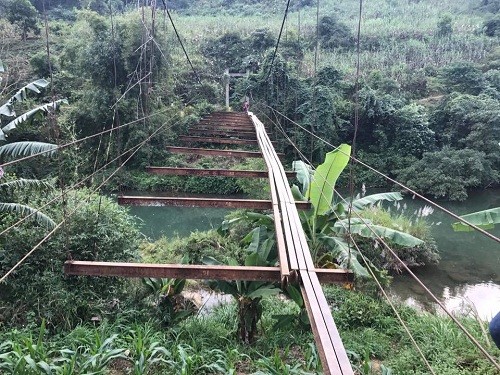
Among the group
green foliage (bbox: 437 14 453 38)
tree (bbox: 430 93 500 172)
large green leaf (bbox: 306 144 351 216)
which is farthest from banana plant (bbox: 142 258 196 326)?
green foliage (bbox: 437 14 453 38)

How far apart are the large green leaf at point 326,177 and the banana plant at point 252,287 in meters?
0.57

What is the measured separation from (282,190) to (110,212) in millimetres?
2231

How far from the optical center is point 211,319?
413cm

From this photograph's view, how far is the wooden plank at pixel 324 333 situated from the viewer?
1.14 m

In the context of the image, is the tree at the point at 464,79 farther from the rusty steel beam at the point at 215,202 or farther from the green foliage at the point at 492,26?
the rusty steel beam at the point at 215,202

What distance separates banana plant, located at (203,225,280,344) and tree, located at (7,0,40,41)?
57.1ft

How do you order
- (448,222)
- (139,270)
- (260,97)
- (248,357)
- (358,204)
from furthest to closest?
(260,97)
(448,222)
(358,204)
(248,357)
(139,270)

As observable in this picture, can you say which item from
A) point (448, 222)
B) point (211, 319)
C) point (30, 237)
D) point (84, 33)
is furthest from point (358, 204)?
point (84, 33)

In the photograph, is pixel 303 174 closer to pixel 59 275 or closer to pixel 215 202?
pixel 215 202

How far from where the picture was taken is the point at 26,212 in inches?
162

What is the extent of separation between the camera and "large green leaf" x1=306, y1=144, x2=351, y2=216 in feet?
12.4

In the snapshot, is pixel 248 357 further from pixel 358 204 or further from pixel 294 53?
pixel 294 53

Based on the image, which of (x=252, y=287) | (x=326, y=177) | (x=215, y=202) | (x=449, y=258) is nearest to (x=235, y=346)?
(x=252, y=287)

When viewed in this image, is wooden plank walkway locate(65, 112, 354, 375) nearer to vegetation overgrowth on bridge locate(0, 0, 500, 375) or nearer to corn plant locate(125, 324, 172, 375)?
vegetation overgrowth on bridge locate(0, 0, 500, 375)
